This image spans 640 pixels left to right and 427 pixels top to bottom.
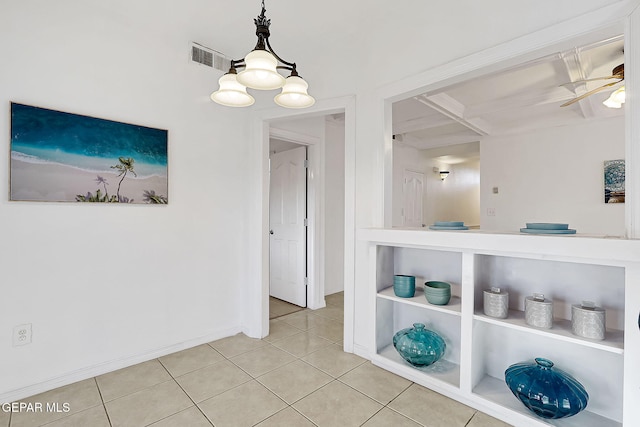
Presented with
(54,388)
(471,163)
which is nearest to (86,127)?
(54,388)

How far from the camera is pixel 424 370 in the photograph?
2.04 metres

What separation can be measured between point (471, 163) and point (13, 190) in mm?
8192

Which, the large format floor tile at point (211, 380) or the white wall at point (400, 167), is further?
the white wall at point (400, 167)

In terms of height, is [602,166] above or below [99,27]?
below

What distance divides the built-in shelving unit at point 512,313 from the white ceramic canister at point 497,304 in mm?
46

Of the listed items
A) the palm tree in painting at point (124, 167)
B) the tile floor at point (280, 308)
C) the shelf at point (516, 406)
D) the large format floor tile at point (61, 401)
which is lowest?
the tile floor at point (280, 308)

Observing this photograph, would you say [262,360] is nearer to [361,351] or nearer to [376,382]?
[361,351]

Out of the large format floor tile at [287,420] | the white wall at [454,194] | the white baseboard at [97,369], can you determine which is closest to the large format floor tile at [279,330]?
the white baseboard at [97,369]

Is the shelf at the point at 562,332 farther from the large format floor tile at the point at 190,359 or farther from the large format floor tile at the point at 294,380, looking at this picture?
the large format floor tile at the point at 190,359

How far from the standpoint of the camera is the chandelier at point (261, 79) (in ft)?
4.44

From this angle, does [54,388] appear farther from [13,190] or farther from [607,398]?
[607,398]

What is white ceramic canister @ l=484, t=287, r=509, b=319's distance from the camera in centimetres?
174

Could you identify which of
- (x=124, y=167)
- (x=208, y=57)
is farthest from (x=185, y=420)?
(x=208, y=57)

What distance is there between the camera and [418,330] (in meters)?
2.07
